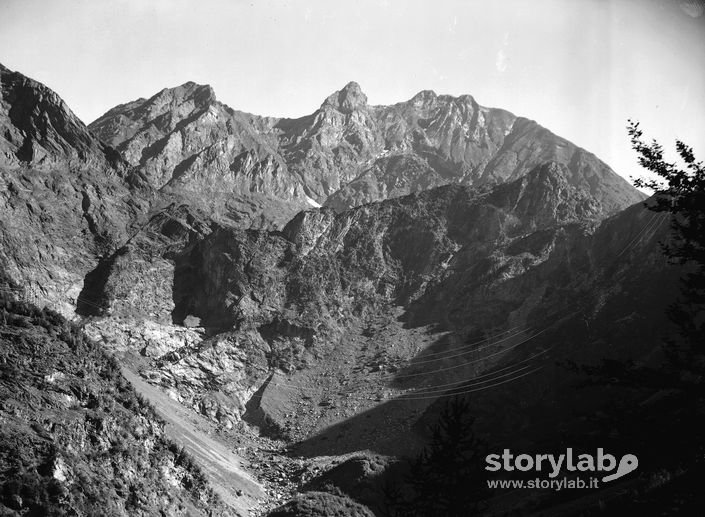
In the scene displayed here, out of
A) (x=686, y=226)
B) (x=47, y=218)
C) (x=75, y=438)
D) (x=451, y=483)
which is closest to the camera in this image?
(x=686, y=226)

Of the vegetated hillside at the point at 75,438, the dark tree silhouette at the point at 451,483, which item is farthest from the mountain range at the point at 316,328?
the dark tree silhouette at the point at 451,483

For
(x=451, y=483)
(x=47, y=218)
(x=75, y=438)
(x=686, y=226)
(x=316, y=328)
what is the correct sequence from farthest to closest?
1. (x=47, y=218)
2. (x=316, y=328)
3. (x=75, y=438)
4. (x=451, y=483)
5. (x=686, y=226)

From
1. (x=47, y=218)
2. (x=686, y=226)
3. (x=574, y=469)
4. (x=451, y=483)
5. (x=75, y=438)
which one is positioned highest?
(x=47, y=218)

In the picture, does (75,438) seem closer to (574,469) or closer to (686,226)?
(574,469)

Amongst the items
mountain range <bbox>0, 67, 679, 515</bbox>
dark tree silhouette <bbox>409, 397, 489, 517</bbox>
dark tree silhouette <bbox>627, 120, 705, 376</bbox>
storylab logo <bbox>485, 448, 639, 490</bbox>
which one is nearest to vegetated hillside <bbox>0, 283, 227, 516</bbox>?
mountain range <bbox>0, 67, 679, 515</bbox>

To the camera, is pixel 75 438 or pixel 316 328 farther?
pixel 316 328

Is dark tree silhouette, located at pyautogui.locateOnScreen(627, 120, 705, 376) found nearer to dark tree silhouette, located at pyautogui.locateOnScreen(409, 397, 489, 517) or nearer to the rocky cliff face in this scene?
dark tree silhouette, located at pyautogui.locateOnScreen(409, 397, 489, 517)

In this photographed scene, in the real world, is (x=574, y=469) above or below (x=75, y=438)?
below

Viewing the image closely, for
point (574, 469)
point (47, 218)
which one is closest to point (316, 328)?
point (47, 218)
